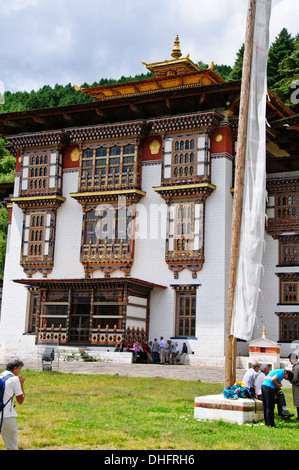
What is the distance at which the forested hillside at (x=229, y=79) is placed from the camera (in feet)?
149

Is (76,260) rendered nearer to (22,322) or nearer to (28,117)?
(22,322)

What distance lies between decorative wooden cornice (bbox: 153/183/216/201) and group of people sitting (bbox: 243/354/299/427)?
16774 mm

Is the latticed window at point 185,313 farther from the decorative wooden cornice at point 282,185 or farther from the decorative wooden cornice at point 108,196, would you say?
the decorative wooden cornice at point 282,185

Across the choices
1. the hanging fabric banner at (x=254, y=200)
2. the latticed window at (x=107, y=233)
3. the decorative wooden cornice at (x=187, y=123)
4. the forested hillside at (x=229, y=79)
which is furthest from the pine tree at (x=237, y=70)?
the hanging fabric banner at (x=254, y=200)

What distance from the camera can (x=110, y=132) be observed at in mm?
31891

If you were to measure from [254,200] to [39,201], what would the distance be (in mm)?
21655

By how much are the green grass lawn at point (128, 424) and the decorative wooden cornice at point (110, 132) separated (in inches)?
659

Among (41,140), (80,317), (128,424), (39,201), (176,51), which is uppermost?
(176,51)

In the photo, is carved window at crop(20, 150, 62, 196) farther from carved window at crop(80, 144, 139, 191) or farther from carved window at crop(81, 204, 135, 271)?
carved window at crop(81, 204, 135, 271)

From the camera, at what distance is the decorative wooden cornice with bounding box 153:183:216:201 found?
29516mm

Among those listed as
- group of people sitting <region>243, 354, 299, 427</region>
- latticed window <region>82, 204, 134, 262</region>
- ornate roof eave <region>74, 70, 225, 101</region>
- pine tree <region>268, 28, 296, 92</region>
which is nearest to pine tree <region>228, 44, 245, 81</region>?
pine tree <region>268, 28, 296, 92</region>

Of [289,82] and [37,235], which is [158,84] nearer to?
[37,235]

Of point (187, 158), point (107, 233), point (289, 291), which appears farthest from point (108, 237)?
point (289, 291)
